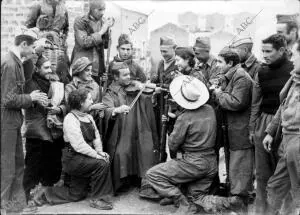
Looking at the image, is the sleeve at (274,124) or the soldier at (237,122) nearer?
the sleeve at (274,124)

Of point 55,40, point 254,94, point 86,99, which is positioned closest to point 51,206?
point 86,99

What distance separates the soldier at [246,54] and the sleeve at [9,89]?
2812mm

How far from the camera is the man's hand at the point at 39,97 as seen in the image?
5241 mm

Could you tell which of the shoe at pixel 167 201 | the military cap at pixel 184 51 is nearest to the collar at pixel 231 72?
the military cap at pixel 184 51

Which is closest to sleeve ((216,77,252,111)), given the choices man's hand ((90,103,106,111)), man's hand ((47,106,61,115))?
man's hand ((90,103,106,111))

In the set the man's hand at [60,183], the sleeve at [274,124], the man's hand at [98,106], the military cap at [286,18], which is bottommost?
the man's hand at [60,183]

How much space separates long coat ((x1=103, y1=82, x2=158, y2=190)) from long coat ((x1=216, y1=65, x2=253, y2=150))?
1.13 m

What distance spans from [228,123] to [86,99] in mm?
1822

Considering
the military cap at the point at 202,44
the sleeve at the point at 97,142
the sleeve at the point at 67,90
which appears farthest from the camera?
the military cap at the point at 202,44

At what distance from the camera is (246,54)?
5930mm

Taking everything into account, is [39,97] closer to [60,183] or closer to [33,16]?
[60,183]

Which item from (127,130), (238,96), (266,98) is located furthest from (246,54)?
(127,130)

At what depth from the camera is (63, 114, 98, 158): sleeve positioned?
541 centimetres

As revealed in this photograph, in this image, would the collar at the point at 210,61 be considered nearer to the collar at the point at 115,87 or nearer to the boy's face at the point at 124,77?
the boy's face at the point at 124,77
